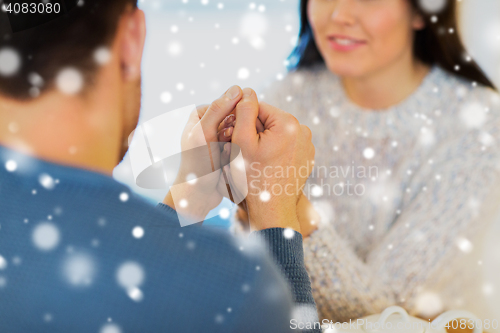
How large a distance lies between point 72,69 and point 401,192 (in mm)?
A: 538

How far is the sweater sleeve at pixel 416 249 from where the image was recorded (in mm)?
532

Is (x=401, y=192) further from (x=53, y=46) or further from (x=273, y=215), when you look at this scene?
(x=53, y=46)

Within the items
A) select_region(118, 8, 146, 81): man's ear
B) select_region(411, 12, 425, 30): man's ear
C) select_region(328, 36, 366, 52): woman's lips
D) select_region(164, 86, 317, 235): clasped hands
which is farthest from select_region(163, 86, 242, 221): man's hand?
select_region(411, 12, 425, 30): man's ear

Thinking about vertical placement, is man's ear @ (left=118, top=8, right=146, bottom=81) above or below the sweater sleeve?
above

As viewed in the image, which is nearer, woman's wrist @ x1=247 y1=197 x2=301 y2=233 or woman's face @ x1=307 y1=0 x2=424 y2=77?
woman's wrist @ x1=247 y1=197 x2=301 y2=233

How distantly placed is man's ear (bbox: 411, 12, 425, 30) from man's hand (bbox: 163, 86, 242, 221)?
1.21ft

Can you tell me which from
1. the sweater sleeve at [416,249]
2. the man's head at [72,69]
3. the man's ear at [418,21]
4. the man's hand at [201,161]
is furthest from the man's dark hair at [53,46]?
the man's ear at [418,21]

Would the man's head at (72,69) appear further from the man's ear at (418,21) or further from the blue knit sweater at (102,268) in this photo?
the man's ear at (418,21)

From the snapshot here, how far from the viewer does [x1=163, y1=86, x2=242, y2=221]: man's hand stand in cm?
45

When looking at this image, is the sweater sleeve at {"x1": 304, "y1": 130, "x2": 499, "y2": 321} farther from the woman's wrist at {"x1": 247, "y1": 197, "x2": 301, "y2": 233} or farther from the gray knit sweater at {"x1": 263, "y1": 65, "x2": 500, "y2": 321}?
the woman's wrist at {"x1": 247, "y1": 197, "x2": 301, "y2": 233}

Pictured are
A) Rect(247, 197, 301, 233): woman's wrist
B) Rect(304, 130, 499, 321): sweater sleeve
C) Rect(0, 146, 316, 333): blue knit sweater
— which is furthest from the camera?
Rect(304, 130, 499, 321): sweater sleeve

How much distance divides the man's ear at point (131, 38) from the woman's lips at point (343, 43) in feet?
1.26

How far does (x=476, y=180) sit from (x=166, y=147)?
485mm

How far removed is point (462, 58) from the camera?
2.00 ft
